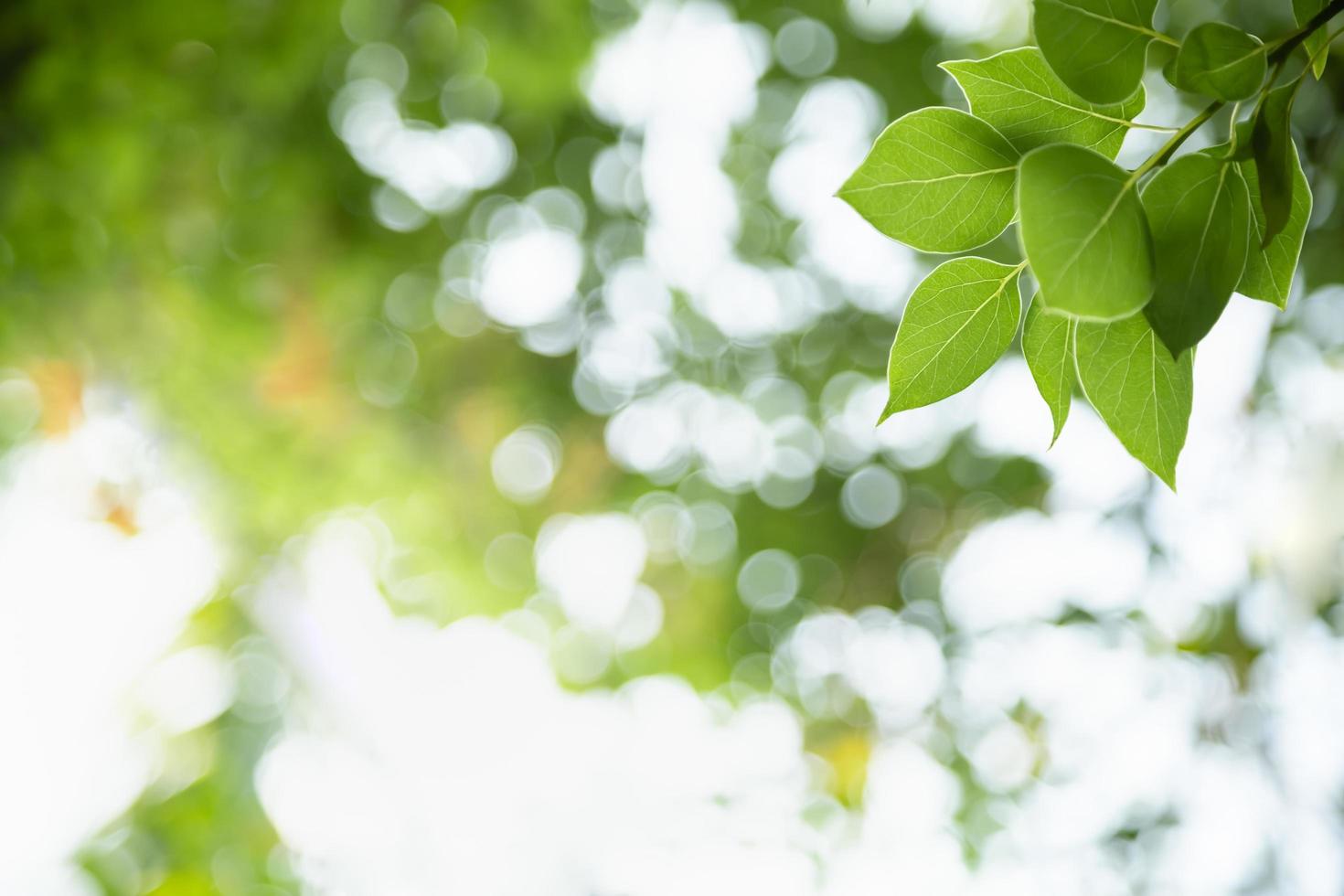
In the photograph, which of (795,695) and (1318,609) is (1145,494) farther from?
(795,695)

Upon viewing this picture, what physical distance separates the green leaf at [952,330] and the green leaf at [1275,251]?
5 cm

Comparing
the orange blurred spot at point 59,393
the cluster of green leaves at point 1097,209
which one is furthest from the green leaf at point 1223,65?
the orange blurred spot at point 59,393

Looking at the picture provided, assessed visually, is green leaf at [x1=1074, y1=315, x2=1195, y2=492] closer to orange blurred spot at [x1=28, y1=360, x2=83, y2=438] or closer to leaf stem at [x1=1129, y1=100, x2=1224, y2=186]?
leaf stem at [x1=1129, y1=100, x2=1224, y2=186]

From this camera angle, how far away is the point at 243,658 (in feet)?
5.11

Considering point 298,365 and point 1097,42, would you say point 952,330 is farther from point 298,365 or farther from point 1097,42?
point 298,365

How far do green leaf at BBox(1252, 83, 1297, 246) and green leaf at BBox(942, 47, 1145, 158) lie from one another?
3 centimetres

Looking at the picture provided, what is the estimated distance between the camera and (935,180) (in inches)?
8.7

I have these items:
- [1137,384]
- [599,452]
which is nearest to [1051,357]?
[1137,384]

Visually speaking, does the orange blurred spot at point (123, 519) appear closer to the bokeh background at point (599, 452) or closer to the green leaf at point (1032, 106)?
the bokeh background at point (599, 452)

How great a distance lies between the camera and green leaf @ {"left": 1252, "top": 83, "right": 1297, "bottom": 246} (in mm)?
193

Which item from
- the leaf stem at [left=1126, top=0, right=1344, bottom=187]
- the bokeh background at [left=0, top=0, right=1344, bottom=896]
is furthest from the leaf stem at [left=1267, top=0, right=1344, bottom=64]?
the bokeh background at [left=0, top=0, right=1344, bottom=896]

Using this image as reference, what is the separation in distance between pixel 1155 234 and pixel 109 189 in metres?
1.03

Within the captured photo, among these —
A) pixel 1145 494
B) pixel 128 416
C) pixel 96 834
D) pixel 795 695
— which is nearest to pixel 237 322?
pixel 128 416

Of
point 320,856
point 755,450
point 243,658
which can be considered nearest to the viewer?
point 755,450
